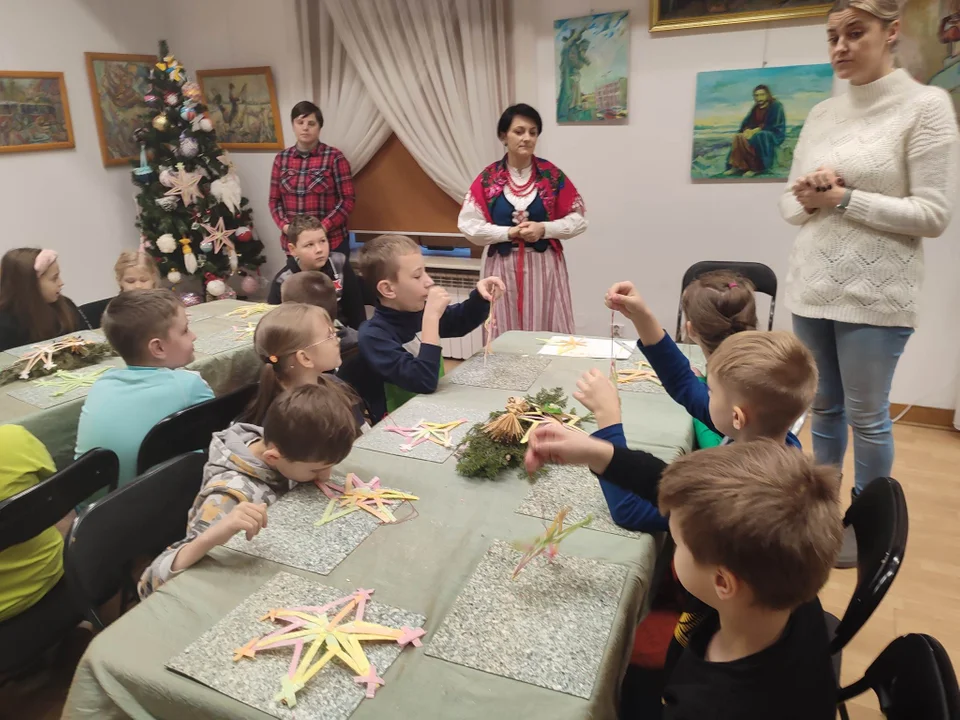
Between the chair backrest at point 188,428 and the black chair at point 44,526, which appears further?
the chair backrest at point 188,428

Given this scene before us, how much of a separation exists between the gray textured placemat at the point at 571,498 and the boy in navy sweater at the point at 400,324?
28.7 inches

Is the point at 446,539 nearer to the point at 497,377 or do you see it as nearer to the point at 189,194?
the point at 497,377

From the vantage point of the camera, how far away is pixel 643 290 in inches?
161

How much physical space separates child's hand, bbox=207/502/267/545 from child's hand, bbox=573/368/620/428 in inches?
28.7

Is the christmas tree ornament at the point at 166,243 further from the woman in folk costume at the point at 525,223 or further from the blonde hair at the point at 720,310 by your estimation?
the blonde hair at the point at 720,310

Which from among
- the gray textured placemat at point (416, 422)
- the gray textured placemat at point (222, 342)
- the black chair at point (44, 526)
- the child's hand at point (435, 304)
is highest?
the child's hand at point (435, 304)

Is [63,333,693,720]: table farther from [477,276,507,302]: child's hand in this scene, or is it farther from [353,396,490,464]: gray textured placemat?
[477,276,507,302]: child's hand

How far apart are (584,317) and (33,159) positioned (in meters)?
4.07

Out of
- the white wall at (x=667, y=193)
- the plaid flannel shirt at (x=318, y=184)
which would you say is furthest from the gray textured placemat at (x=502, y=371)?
the plaid flannel shirt at (x=318, y=184)

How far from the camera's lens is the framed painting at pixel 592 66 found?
3.69 metres

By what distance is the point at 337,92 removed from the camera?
4699 mm

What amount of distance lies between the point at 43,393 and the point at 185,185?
3032 millimetres

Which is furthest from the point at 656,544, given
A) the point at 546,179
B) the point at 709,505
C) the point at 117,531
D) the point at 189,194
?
the point at 189,194

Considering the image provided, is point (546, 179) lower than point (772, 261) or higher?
higher
